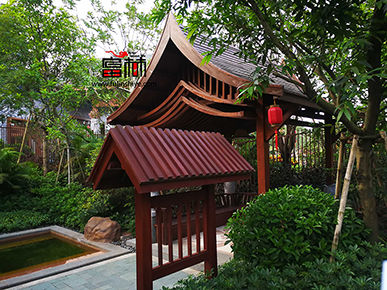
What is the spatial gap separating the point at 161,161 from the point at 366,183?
2.66 m

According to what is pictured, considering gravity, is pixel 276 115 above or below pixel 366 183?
A: above

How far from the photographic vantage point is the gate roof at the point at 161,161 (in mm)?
2635

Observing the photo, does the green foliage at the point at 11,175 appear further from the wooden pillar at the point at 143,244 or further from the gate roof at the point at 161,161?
the wooden pillar at the point at 143,244

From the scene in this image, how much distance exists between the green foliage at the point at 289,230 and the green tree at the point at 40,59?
8.31 m

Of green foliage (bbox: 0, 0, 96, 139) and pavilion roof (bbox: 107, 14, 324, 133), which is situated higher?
green foliage (bbox: 0, 0, 96, 139)

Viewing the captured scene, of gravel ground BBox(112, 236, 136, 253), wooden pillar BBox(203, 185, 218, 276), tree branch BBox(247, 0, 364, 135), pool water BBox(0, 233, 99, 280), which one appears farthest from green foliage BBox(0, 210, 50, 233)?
tree branch BBox(247, 0, 364, 135)

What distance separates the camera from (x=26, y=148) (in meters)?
12.8

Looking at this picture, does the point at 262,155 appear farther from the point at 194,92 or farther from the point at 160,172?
the point at 160,172

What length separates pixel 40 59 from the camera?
10070mm

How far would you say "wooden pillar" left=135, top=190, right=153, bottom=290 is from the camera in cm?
283

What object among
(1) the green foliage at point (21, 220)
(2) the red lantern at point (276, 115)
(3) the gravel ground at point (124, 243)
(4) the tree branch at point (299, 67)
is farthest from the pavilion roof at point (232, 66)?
(1) the green foliage at point (21, 220)

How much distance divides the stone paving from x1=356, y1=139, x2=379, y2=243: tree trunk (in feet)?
7.90

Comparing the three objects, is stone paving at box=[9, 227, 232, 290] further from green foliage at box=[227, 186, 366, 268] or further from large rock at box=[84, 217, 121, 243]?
green foliage at box=[227, 186, 366, 268]

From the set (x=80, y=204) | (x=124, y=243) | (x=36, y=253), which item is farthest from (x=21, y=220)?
(x=124, y=243)
